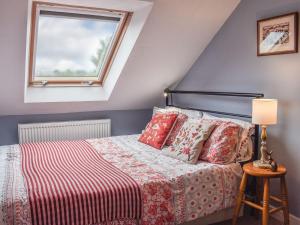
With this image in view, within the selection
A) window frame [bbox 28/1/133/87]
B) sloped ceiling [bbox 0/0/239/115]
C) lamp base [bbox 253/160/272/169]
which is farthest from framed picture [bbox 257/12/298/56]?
window frame [bbox 28/1/133/87]

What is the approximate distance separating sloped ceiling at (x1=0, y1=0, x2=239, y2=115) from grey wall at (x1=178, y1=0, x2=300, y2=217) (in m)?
0.17

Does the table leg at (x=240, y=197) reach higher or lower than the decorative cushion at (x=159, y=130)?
lower

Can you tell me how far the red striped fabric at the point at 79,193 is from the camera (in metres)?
1.90

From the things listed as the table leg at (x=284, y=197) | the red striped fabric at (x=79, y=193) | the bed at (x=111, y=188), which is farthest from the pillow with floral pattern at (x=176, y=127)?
the table leg at (x=284, y=197)

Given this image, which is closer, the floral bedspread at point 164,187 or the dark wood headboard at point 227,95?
the floral bedspread at point 164,187

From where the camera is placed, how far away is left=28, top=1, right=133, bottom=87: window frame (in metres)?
2.97

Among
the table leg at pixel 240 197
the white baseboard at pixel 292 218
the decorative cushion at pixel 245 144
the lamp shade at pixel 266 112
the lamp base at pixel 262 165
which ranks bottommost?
the white baseboard at pixel 292 218

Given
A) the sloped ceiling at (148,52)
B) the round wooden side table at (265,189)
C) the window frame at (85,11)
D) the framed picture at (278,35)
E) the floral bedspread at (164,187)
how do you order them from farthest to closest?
1. the window frame at (85,11)
2. the sloped ceiling at (148,52)
3. the framed picture at (278,35)
4. the round wooden side table at (265,189)
5. the floral bedspread at (164,187)

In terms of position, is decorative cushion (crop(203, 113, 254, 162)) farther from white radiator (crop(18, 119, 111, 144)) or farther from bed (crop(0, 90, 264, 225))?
white radiator (crop(18, 119, 111, 144))

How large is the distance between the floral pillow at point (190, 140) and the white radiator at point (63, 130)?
133cm

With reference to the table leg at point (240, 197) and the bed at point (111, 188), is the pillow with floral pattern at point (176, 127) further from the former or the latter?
the table leg at point (240, 197)

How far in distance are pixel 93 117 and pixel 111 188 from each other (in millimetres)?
2127

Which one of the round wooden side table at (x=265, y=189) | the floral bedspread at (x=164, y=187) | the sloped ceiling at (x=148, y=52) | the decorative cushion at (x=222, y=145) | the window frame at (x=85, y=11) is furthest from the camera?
the window frame at (x=85, y=11)

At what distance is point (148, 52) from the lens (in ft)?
11.0
